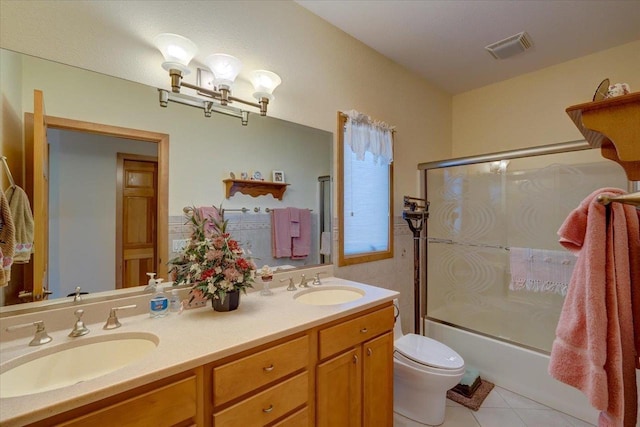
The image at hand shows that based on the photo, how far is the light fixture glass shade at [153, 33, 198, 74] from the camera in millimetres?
1262

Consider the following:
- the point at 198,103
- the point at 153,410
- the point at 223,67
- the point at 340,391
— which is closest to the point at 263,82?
the point at 223,67

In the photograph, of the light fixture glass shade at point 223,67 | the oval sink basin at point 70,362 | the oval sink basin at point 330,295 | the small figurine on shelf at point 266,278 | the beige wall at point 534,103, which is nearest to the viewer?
the oval sink basin at point 70,362

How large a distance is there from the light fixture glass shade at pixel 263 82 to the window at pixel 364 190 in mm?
597

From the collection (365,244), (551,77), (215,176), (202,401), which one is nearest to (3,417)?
(202,401)

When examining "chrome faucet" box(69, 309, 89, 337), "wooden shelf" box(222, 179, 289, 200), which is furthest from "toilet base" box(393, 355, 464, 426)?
"chrome faucet" box(69, 309, 89, 337)

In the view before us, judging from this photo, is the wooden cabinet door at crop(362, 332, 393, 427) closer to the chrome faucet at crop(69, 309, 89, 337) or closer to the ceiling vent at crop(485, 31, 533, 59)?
the chrome faucet at crop(69, 309, 89, 337)

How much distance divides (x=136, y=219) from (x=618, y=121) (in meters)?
1.72

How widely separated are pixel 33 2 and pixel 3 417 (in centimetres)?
137

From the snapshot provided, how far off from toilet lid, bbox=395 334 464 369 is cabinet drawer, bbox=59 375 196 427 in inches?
54.7

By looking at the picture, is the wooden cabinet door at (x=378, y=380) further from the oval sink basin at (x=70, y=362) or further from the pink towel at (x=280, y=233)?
the oval sink basin at (x=70, y=362)

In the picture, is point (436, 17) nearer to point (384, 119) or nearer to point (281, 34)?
point (384, 119)

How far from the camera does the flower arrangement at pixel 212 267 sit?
46.6 inches

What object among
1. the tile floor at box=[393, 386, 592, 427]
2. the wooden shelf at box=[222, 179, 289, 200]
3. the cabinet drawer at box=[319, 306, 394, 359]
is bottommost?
the tile floor at box=[393, 386, 592, 427]

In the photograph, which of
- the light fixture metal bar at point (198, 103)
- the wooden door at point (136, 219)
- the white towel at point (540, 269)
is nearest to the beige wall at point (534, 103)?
the white towel at point (540, 269)
